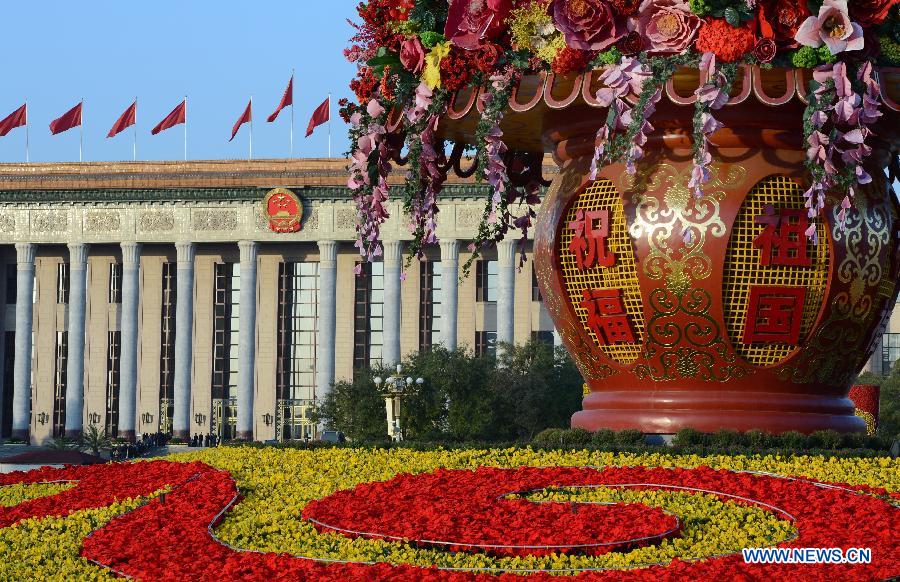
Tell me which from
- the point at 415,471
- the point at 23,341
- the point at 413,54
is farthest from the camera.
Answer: the point at 23,341

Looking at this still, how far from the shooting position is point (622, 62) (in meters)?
15.0

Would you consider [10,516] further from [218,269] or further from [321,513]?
[218,269]

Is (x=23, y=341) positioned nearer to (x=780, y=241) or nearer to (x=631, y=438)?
(x=631, y=438)

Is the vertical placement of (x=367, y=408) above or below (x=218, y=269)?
below

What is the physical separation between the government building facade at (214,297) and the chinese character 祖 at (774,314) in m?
60.9

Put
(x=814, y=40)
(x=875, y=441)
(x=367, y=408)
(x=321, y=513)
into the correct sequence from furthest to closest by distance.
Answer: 1. (x=367, y=408)
2. (x=875, y=441)
3. (x=814, y=40)
4. (x=321, y=513)

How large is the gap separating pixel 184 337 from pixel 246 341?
3.62 meters

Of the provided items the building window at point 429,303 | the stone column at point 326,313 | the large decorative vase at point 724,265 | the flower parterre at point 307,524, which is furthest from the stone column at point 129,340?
the large decorative vase at point 724,265

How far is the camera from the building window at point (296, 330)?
88.6 m

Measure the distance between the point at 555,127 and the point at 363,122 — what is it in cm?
214

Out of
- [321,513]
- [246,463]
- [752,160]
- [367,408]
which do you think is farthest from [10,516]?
[367,408]

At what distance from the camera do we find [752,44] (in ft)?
49.1

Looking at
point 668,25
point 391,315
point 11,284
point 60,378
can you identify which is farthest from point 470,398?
point 668,25

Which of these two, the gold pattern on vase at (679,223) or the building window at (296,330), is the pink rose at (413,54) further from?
the building window at (296,330)
